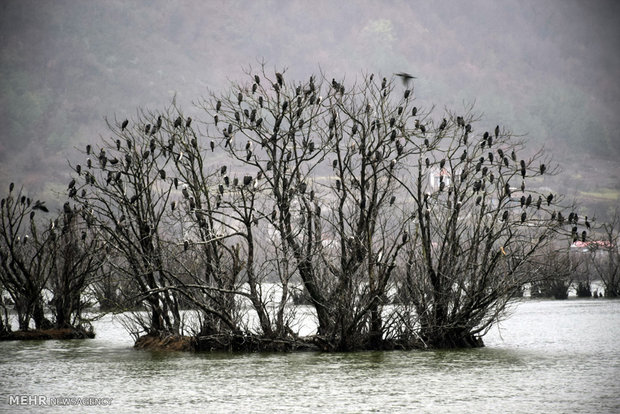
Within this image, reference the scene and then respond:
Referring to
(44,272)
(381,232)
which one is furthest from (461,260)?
(44,272)

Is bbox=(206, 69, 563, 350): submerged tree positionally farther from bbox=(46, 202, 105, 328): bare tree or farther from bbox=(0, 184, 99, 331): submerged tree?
bbox=(0, 184, 99, 331): submerged tree

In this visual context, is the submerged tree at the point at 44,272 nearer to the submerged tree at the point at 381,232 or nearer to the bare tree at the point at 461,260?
the submerged tree at the point at 381,232

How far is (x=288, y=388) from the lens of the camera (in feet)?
42.0

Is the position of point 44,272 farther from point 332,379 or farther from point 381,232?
point 332,379

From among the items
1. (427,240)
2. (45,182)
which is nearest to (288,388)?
(427,240)

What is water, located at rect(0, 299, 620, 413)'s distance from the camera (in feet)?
36.9

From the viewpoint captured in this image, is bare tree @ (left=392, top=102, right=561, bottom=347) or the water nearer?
the water

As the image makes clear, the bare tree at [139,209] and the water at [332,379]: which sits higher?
the bare tree at [139,209]

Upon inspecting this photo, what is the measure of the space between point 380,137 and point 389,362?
4.76 metres

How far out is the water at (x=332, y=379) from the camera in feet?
36.9

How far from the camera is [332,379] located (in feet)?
44.7

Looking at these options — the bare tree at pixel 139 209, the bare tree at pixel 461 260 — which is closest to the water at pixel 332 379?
the bare tree at pixel 461 260

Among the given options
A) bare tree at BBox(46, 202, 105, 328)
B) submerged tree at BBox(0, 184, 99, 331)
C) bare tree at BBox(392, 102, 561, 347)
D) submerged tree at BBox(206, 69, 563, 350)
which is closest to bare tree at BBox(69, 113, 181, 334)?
submerged tree at BBox(206, 69, 563, 350)

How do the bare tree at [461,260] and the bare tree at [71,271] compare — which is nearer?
the bare tree at [461,260]
